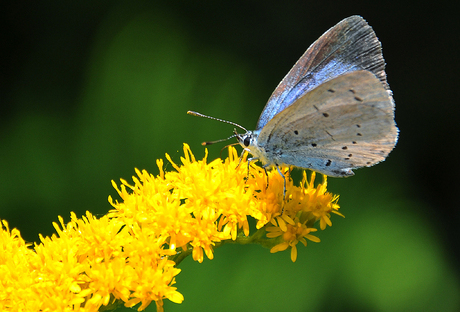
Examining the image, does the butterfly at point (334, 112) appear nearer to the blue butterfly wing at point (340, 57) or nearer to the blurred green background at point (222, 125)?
the blue butterfly wing at point (340, 57)

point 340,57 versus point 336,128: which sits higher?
point 340,57

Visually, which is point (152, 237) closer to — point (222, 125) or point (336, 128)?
point (336, 128)

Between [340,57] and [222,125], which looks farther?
[222,125]

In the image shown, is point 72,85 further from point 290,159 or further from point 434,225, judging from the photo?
point 434,225

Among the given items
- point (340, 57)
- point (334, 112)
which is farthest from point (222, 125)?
point (334, 112)

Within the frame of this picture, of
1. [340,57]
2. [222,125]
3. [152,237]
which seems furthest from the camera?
[222,125]
